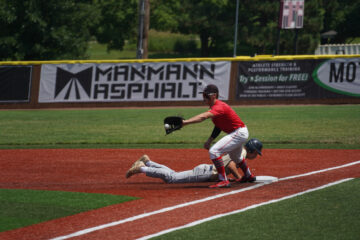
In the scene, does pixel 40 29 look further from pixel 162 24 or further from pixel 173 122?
pixel 162 24

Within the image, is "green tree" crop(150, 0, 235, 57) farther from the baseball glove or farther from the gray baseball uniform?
the baseball glove

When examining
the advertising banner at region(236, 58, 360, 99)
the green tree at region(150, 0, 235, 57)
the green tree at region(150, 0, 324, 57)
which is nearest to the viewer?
the advertising banner at region(236, 58, 360, 99)

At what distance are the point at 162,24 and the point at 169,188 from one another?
59978mm

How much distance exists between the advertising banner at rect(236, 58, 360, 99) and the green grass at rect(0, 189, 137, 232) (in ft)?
53.0

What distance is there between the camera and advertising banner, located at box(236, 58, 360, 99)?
77.0 feet

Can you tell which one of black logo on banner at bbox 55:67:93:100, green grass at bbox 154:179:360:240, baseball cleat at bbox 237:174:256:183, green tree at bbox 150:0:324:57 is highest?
green tree at bbox 150:0:324:57

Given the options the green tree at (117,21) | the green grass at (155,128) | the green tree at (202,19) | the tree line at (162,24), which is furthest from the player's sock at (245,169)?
the green tree at (117,21)

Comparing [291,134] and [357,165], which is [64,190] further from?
[291,134]

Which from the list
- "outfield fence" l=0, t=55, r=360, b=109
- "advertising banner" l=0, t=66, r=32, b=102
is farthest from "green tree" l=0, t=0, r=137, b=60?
"outfield fence" l=0, t=55, r=360, b=109

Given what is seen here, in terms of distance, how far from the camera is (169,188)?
937cm

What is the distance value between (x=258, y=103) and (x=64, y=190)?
52.6 ft

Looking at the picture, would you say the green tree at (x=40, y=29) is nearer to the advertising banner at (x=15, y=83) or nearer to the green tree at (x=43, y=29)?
the green tree at (x=43, y=29)

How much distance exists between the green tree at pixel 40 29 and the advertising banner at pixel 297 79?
58.5 feet

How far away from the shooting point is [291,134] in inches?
661
